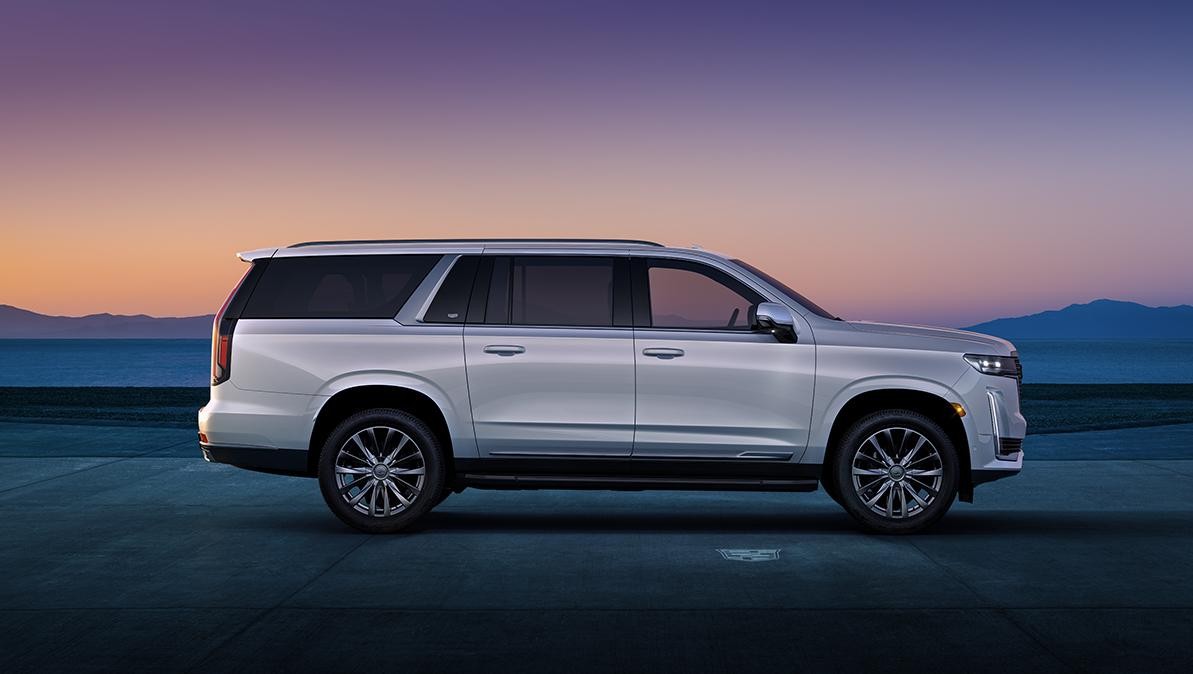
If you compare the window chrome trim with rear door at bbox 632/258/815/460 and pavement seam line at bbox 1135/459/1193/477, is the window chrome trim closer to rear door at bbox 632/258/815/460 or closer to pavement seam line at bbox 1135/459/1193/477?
rear door at bbox 632/258/815/460

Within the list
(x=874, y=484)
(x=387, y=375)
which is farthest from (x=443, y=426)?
(x=874, y=484)

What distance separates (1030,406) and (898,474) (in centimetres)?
1648

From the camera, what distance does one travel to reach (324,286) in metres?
9.84

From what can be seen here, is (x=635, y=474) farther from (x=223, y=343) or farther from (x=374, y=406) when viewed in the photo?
(x=223, y=343)

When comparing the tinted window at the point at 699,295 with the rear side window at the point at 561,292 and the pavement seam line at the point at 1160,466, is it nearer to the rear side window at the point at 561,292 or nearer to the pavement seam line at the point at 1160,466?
the rear side window at the point at 561,292

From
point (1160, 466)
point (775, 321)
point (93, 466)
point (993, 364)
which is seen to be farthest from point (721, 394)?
point (93, 466)

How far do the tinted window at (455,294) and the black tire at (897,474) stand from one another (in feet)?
9.87

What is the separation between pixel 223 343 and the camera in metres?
9.75

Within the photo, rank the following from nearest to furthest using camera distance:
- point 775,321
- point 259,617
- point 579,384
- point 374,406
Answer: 1. point 259,617
2. point 775,321
3. point 579,384
4. point 374,406

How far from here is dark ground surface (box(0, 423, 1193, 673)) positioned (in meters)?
6.02

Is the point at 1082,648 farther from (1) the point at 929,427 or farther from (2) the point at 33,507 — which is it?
(2) the point at 33,507

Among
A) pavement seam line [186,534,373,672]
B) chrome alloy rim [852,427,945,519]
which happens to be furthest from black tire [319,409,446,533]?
chrome alloy rim [852,427,945,519]

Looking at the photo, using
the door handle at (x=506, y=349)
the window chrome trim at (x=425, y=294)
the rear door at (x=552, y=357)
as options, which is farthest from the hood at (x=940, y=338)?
the window chrome trim at (x=425, y=294)

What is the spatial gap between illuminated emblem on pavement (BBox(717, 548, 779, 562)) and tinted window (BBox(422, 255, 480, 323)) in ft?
8.68
